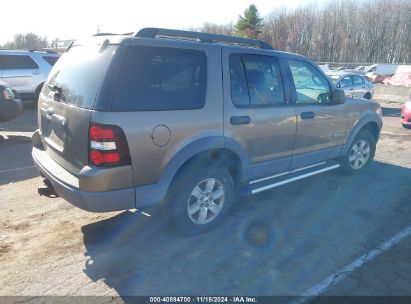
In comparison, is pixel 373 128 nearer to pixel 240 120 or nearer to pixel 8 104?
pixel 240 120

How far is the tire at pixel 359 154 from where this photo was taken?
527 cm

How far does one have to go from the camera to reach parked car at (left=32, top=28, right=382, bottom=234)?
9.24 feet

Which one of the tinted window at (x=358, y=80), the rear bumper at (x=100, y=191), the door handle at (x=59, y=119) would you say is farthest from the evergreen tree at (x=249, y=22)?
the rear bumper at (x=100, y=191)

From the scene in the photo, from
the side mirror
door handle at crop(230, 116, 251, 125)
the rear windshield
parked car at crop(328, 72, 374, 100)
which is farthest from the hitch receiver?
parked car at crop(328, 72, 374, 100)

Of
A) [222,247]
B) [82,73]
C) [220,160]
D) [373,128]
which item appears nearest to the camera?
[82,73]

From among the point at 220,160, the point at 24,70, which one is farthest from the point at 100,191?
the point at 24,70

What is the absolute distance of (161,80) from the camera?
303 cm

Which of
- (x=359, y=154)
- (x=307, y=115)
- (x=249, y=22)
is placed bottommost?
(x=359, y=154)

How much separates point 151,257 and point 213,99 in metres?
1.63

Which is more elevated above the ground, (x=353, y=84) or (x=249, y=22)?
(x=249, y=22)

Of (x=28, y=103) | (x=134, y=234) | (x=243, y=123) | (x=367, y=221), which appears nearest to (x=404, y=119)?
(x=367, y=221)

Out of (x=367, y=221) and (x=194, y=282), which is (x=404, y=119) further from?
(x=194, y=282)

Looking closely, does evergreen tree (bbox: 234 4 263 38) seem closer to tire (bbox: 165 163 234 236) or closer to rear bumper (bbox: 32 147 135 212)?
tire (bbox: 165 163 234 236)

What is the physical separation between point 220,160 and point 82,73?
1598 millimetres
